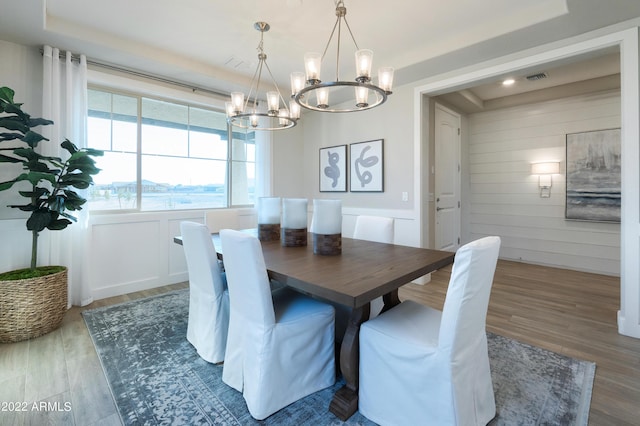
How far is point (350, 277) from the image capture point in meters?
1.47

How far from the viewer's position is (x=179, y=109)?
3869mm

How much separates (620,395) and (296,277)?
1967mm

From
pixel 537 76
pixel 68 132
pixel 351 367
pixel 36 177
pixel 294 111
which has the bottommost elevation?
pixel 351 367

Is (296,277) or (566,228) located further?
(566,228)

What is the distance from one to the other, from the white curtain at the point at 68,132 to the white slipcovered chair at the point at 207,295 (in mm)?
1685

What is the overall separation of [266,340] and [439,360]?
82 cm

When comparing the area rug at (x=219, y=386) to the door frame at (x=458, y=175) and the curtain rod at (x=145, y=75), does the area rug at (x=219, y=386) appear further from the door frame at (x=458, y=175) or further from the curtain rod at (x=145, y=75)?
the curtain rod at (x=145, y=75)

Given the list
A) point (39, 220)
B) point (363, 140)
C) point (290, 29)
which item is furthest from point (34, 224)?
point (363, 140)

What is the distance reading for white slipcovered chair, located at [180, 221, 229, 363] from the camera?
1.89 meters

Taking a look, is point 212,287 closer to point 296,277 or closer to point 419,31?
point 296,277

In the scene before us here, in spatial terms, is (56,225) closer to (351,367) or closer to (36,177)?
(36,177)

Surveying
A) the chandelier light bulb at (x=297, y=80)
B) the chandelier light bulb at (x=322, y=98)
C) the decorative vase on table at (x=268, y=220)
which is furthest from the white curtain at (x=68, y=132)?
the chandelier light bulb at (x=322, y=98)

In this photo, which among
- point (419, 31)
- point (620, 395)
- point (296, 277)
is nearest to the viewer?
point (296, 277)

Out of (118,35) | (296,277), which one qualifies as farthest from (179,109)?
(296,277)
